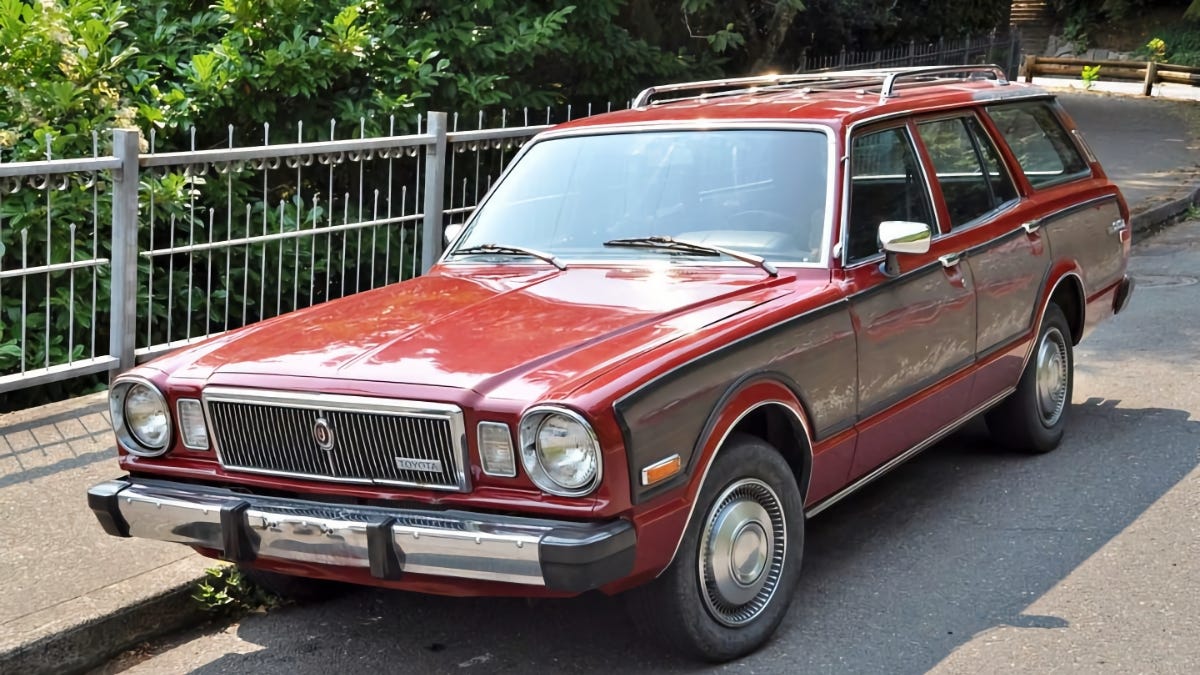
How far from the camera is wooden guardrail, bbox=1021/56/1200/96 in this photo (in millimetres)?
31141

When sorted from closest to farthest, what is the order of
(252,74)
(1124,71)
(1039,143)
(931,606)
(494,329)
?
(494,329)
(931,606)
(1039,143)
(252,74)
(1124,71)

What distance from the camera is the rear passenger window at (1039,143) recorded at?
Answer: 21.4 feet

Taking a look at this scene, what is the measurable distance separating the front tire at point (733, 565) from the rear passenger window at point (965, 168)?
1849 mm

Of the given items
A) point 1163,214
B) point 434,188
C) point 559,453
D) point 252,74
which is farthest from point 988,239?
point 1163,214

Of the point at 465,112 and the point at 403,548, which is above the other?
the point at 465,112

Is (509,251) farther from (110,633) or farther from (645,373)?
(110,633)

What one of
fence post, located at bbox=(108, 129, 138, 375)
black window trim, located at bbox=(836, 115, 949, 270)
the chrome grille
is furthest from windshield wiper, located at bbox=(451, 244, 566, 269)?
fence post, located at bbox=(108, 129, 138, 375)

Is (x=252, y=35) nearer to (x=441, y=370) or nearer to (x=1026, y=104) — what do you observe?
(x=1026, y=104)

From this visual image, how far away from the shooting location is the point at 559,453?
3906 millimetres

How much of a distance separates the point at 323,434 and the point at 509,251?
1.51 m

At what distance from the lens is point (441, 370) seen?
4.14m

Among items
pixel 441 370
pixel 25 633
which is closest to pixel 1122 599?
pixel 441 370

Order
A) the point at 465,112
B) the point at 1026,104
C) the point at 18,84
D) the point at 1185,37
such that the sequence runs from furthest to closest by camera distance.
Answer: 1. the point at 1185,37
2. the point at 465,112
3. the point at 18,84
4. the point at 1026,104

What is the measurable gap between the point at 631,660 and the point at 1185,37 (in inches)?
1631
